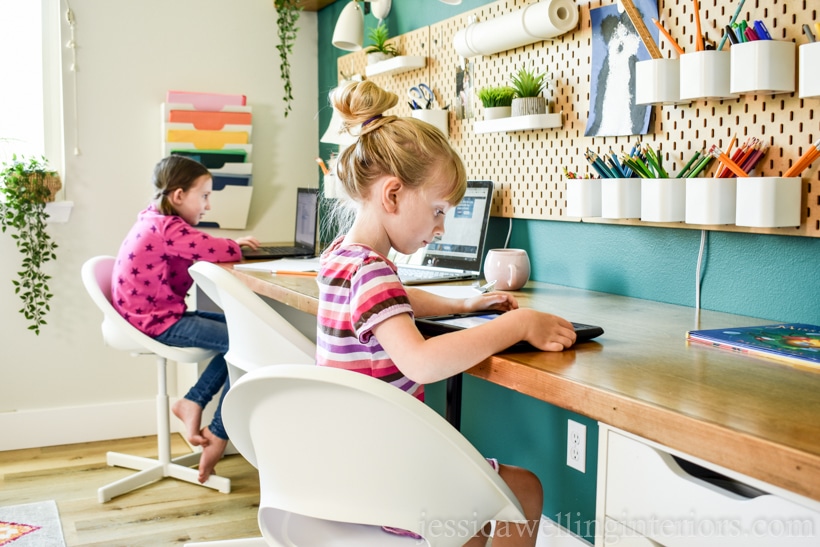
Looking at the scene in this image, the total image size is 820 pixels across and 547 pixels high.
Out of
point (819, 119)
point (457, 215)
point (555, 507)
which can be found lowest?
point (555, 507)

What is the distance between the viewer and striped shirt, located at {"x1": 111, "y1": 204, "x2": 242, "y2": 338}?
2.55 m

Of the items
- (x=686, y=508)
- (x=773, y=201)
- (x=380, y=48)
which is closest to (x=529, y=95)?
(x=773, y=201)

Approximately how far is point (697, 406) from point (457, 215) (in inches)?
55.5

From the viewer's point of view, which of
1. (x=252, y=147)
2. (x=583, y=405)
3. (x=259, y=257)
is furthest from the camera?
(x=252, y=147)

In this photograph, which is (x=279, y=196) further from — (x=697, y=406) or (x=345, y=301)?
(x=697, y=406)

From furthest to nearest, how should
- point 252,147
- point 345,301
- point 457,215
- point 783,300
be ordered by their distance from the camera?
point 252,147 < point 457,215 < point 783,300 < point 345,301

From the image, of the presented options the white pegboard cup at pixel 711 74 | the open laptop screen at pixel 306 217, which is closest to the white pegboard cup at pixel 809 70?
the white pegboard cup at pixel 711 74

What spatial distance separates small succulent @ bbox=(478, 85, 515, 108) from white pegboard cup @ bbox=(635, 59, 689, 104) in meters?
0.54

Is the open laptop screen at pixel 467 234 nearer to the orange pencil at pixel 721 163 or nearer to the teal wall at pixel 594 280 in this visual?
the teal wall at pixel 594 280

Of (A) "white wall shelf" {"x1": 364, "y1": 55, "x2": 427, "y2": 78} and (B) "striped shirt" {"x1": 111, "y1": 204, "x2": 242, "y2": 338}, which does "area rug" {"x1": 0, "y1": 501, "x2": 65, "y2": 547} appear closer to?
(B) "striped shirt" {"x1": 111, "y1": 204, "x2": 242, "y2": 338}

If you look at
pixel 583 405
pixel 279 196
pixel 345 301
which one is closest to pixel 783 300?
pixel 583 405

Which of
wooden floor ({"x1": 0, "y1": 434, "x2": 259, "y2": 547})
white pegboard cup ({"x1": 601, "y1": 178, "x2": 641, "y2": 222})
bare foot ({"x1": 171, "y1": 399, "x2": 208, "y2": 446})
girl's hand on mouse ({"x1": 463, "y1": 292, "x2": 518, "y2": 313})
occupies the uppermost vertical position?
white pegboard cup ({"x1": 601, "y1": 178, "x2": 641, "y2": 222})

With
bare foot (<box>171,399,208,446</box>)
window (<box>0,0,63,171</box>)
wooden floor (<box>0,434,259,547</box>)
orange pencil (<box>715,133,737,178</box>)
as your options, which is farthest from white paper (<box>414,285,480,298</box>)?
window (<box>0,0,63,171</box>)

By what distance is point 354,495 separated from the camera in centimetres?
102
